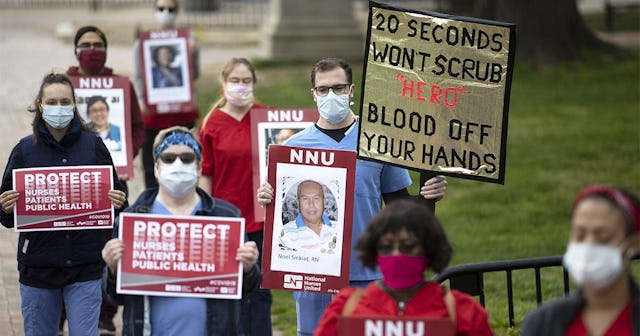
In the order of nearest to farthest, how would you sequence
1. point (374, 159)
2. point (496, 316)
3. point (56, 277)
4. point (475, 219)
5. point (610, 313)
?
point (610, 313), point (374, 159), point (56, 277), point (496, 316), point (475, 219)

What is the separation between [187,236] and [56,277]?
193 cm

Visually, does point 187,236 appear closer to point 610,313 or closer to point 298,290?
point 298,290

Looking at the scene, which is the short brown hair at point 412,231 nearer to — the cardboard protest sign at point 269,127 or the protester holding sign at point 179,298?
the protester holding sign at point 179,298

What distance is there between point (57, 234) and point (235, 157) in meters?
1.71

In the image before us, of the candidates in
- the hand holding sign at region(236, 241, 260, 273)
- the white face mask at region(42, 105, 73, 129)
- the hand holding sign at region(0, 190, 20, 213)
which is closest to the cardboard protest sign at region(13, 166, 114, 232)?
the hand holding sign at region(0, 190, 20, 213)

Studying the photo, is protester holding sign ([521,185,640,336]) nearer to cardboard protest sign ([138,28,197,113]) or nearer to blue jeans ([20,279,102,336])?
blue jeans ([20,279,102,336])

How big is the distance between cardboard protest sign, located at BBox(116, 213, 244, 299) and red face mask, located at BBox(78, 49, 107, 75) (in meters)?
4.34

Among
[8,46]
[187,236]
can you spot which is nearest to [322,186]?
[187,236]

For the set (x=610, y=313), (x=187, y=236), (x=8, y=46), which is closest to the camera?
(x=610, y=313)

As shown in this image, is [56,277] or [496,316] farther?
[496,316]

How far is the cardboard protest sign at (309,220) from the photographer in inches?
289

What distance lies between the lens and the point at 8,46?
3152 cm

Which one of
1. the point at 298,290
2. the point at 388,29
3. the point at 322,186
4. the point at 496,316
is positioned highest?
the point at 388,29

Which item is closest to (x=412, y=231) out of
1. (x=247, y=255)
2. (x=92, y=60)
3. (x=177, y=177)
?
(x=247, y=255)
